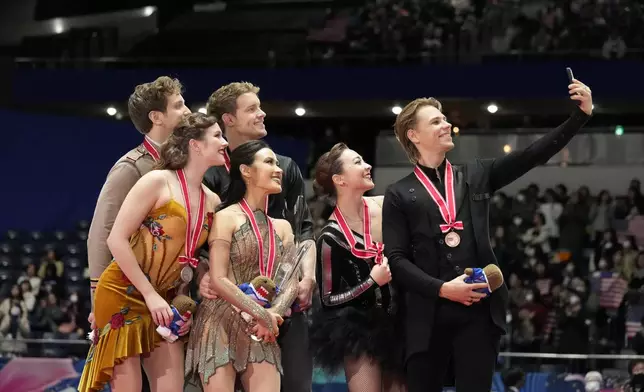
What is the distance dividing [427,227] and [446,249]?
0.11 m

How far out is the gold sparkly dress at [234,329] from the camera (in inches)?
165

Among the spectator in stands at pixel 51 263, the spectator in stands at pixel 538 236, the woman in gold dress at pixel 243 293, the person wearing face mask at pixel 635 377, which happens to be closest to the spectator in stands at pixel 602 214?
the spectator in stands at pixel 538 236

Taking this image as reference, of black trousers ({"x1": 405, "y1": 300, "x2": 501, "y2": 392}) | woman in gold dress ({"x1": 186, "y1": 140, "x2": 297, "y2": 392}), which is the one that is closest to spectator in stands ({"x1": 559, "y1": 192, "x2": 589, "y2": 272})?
black trousers ({"x1": 405, "y1": 300, "x2": 501, "y2": 392})

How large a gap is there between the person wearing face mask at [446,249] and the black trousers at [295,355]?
1.30 feet

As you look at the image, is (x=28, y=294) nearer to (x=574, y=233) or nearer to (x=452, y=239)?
(x=574, y=233)

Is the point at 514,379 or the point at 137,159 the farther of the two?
the point at 514,379

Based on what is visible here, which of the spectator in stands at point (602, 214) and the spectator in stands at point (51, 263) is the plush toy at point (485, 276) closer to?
the spectator in stands at point (602, 214)

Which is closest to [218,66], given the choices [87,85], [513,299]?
[87,85]

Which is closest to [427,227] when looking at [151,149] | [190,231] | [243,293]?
[243,293]

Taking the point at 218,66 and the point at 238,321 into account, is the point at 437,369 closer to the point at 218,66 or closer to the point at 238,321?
the point at 238,321

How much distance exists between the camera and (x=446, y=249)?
13.9 feet

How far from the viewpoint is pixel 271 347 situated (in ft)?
13.9

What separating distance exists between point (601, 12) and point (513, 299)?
180 inches

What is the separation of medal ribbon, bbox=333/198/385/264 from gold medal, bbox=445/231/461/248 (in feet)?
1.17
